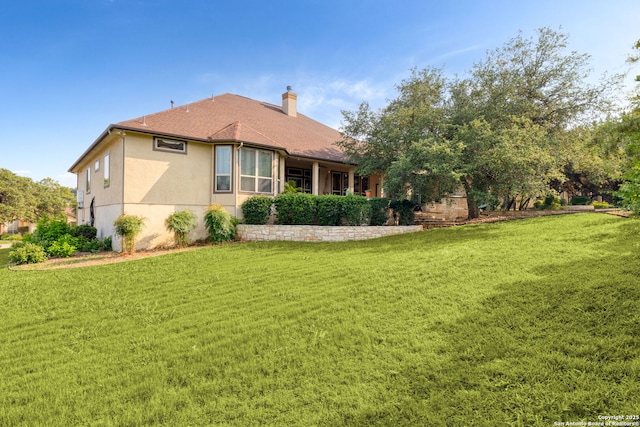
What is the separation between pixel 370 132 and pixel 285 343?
491 inches

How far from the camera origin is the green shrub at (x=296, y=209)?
12422 mm

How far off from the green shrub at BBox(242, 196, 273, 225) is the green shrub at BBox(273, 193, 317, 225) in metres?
0.46

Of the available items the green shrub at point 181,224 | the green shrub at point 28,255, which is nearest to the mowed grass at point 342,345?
the green shrub at point 28,255

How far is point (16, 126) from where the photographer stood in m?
18.9

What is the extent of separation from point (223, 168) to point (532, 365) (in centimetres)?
1239

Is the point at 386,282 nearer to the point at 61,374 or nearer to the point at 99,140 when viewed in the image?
the point at 61,374

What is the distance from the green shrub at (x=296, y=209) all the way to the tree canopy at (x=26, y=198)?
25.4m

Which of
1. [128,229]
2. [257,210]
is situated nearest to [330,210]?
[257,210]

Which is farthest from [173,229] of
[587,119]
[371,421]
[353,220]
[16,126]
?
[587,119]

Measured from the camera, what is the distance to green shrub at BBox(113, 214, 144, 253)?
35.5 feet

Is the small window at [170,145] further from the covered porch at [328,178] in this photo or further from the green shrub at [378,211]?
the green shrub at [378,211]

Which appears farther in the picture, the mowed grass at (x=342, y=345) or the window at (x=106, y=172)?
the window at (x=106, y=172)

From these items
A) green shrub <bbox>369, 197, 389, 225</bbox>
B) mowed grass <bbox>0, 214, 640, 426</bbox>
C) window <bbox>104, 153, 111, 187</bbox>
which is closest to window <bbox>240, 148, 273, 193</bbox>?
green shrub <bbox>369, 197, 389, 225</bbox>

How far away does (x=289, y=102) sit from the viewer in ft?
67.3
